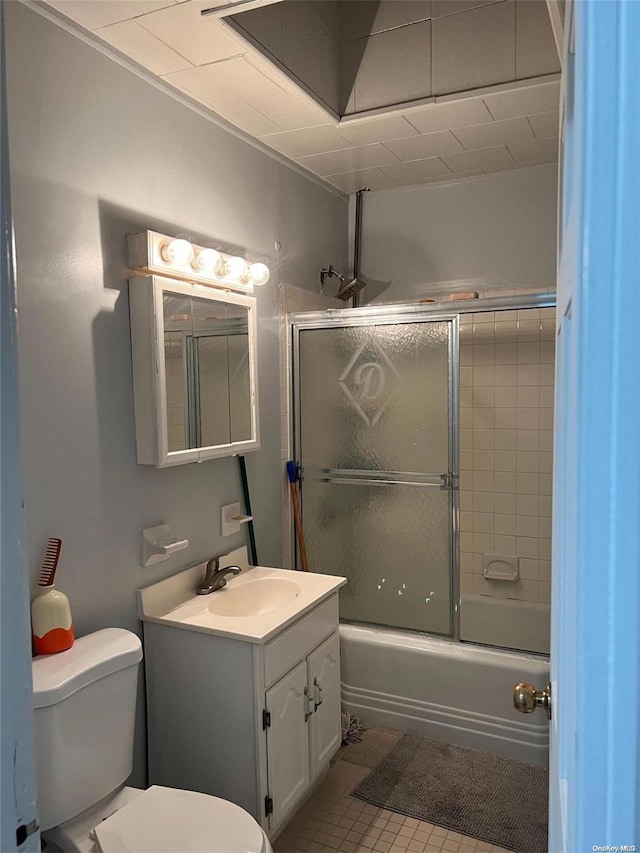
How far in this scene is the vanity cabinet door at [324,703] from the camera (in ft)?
7.77

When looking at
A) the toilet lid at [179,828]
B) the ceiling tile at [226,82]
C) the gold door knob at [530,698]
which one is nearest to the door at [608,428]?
the gold door knob at [530,698]

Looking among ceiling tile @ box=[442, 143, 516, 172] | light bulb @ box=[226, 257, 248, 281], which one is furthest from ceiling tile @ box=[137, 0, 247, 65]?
ceiling tile @ box=[442, 143, 516, 172]

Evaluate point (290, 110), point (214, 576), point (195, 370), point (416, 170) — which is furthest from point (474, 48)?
point (214, 576)

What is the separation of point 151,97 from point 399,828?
→ 8.76 ft

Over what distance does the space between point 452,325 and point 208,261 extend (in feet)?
3.56

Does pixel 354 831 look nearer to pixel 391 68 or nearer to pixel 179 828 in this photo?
pixel 179 828

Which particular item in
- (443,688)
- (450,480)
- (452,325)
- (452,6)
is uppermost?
(452,6)

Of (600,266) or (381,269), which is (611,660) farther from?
(381,269)

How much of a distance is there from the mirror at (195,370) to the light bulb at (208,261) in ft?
0.25

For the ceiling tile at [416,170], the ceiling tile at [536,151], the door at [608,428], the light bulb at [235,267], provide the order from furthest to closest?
the ceiling tile at [416,170] < the ceiling tile at [536,151] < the light bulb at [235,267] < the door at [608,428]

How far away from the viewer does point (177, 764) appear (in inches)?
84.6

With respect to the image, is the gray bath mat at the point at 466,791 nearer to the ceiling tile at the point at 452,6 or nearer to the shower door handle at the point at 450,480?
the shower door handle at the point at 450,480

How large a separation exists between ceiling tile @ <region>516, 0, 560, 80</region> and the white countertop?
200 cm

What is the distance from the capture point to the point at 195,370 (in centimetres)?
234
